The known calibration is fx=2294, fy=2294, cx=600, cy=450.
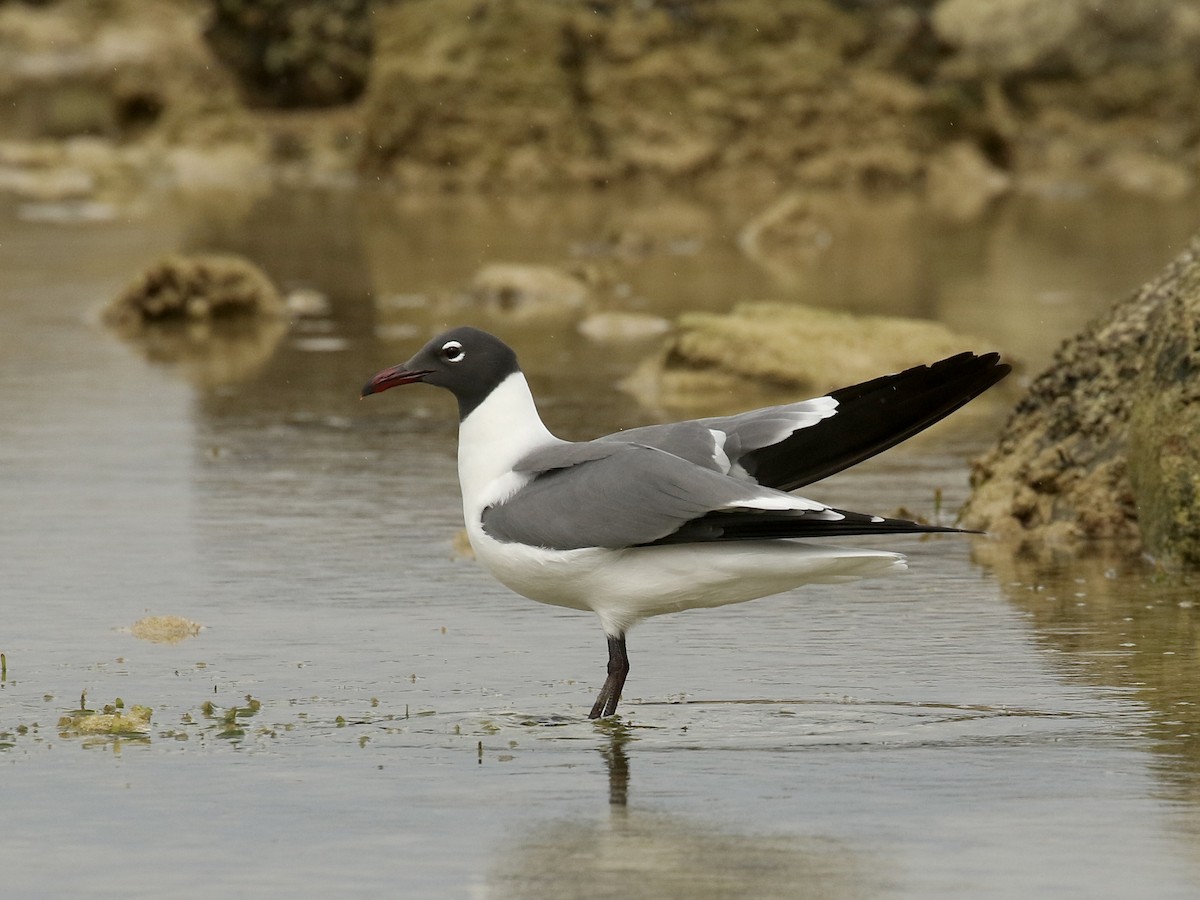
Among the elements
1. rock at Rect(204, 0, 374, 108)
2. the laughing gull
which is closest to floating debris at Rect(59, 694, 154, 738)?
the laughing gull

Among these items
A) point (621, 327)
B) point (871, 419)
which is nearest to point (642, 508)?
point (871, 419)

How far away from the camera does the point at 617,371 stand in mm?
14156

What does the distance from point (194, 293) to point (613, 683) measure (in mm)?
10936

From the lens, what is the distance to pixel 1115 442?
9.29 metres

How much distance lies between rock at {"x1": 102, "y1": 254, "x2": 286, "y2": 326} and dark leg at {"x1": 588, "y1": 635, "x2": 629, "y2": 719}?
1069 cm

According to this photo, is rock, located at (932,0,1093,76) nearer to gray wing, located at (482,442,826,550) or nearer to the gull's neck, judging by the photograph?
the gull's neck

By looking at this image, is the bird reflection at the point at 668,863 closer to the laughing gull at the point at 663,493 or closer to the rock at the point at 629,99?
the laughing gull at the point at 663,493

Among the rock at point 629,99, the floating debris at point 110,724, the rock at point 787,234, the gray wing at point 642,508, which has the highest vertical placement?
the rock at point 629,99

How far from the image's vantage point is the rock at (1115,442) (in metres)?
8.27

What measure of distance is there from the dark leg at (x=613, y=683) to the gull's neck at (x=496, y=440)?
570 mm

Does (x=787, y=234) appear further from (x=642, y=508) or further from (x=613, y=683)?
(x=642, y=508)

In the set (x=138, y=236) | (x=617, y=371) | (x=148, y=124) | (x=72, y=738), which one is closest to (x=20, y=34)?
(x=148, y=124)

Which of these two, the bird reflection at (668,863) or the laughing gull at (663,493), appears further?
the laughing gull at (663,493)

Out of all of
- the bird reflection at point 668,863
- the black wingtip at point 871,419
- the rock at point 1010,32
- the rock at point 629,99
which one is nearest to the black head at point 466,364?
the black wingtip at point 871,419
